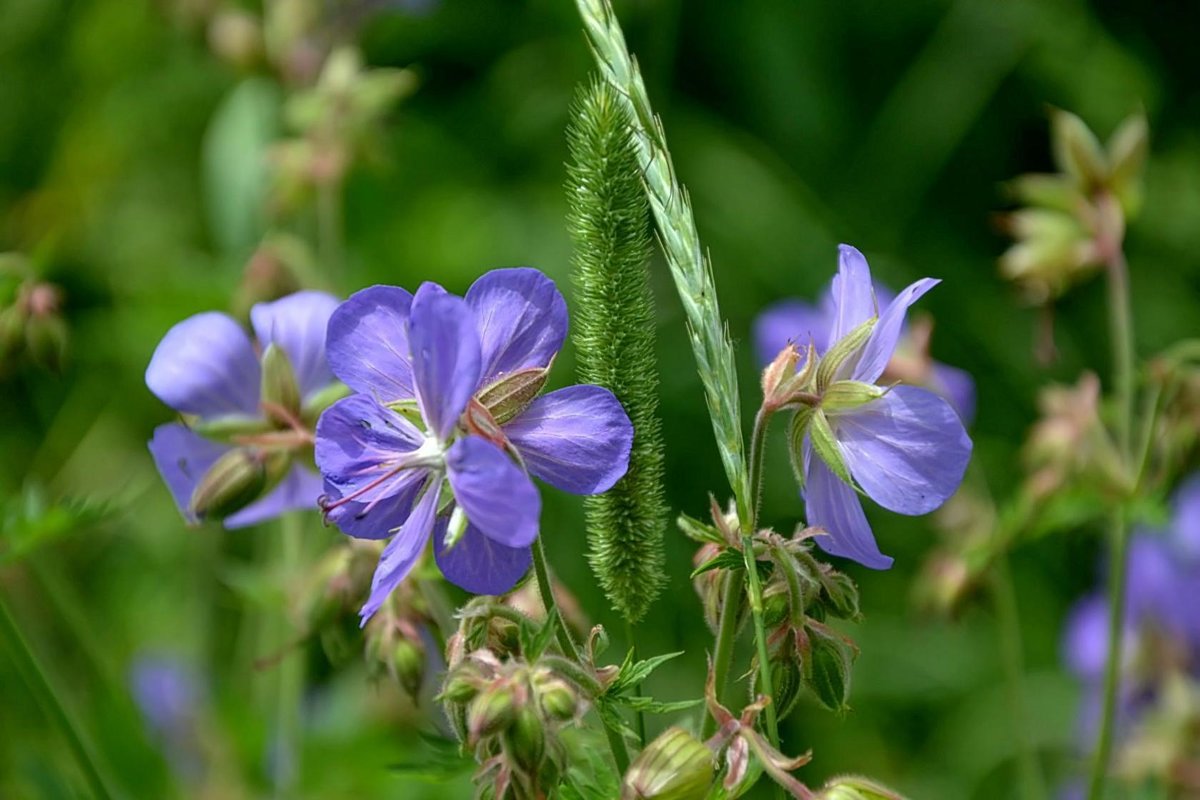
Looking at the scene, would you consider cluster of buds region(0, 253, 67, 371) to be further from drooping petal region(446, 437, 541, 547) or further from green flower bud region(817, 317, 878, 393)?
green flower bud region(817, 317, 878, 393)

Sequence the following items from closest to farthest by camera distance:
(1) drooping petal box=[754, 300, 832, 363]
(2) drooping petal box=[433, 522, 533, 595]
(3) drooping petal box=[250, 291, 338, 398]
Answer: (2) drooping petal box=[433, 522, 533, 595] < (3) drooping petal box=[250, 291, 338, 398] < (1) drooping petal box=[754, 300, 832, 363]

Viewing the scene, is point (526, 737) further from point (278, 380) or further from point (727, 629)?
point (278, 380)

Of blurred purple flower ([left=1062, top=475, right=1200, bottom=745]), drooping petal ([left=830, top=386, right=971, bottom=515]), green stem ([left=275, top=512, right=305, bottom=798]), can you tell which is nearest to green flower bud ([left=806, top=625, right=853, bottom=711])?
drooping petal ([left=830, top=386, right=971, bottom=515])

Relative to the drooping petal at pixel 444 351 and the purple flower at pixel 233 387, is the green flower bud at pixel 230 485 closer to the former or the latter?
the purple flower at pixel 233 387

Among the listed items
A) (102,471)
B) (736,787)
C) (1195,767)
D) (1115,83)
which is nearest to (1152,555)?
(1195,767)

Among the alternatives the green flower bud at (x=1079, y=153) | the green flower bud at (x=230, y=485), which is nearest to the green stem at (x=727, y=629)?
the green flower bud at (x=230, y=485)

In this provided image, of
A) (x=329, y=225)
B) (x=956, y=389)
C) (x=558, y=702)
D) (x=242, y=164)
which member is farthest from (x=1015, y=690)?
(x=242, y=164)

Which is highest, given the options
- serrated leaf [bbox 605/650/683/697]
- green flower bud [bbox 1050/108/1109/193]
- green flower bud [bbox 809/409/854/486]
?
green flower bud [bbox 1050/108/1109/193]
